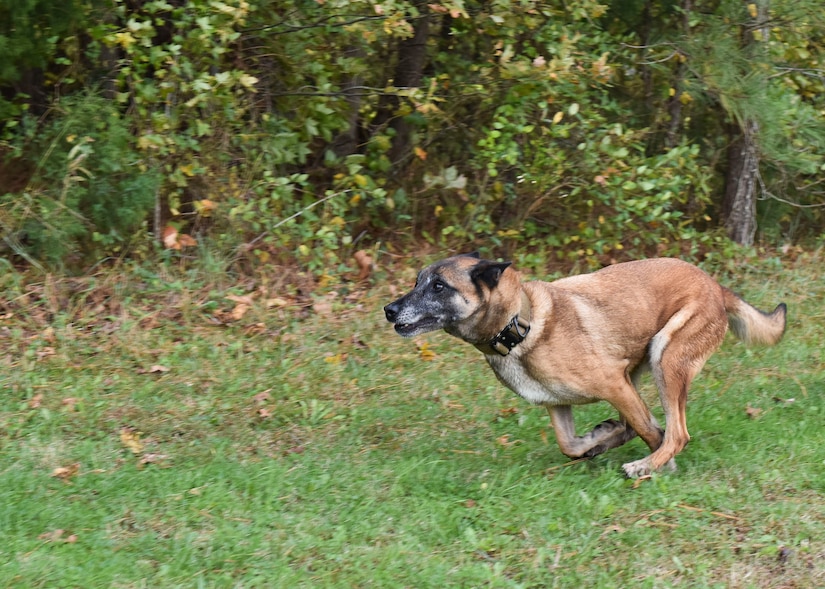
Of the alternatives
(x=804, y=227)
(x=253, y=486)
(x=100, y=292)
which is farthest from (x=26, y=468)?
(x=804, y=227)

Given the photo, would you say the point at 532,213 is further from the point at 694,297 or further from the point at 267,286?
the point at 694,297

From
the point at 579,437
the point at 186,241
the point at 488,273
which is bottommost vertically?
the point at 186,241

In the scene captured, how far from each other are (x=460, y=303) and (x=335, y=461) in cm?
140

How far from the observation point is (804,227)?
11.6 metres

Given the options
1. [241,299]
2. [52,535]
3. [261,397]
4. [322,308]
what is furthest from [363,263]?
[52,535]

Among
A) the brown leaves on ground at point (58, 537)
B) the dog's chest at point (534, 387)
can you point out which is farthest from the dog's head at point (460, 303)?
the brown leaves on ground at point (58, 537)

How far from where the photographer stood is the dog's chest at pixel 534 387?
18.4 feet

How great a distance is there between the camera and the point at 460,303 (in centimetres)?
555

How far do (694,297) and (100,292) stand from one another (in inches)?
205

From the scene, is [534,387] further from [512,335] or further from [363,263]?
[363,263]

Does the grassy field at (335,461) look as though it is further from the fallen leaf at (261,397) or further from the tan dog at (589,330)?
the tan dog at (589,330)

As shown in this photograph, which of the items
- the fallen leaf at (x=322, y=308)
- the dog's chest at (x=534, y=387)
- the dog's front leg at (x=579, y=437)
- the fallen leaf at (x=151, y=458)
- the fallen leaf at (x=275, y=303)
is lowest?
the fallen leaf at (x=322, y=308)

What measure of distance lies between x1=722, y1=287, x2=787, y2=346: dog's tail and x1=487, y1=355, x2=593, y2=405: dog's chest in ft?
4.41

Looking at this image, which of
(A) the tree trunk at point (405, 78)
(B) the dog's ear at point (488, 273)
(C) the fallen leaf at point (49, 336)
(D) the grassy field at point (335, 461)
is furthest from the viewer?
(A) the tree trunk at point (405, 78)
